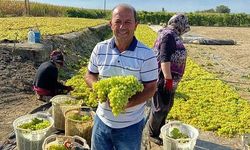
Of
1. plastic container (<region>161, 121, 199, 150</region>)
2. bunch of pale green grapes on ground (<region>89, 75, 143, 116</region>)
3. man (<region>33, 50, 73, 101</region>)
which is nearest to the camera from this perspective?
bunch of pale green grapes on ground (<region>89, 75, 143, 116</region>)

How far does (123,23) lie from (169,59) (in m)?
2.02

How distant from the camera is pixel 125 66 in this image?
3031mm

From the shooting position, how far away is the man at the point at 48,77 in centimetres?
727

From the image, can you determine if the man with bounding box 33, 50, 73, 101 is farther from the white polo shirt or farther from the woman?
the white polo shirt

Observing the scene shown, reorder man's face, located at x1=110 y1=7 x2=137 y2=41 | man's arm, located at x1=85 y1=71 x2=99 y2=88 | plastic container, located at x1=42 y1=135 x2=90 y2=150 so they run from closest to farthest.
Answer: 1. man's face, located at x1=110 y1=7 x2=137 y2=41
2. man's arm, located at x1=85 y1=71 x2=99 y2=88
3. plastic container, located at x1=42 y1=135 x2=90 y2=150

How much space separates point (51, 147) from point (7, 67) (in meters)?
5.55

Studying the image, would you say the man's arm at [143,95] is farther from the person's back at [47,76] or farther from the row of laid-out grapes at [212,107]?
the person's back at [47,76]

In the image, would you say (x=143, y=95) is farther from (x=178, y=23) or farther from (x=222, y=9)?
(x=222, y=9)

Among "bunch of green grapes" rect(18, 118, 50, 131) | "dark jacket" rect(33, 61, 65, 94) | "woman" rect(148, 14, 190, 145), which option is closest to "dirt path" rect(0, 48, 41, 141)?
"dark jacket" rect(33, 61, 65, 94)

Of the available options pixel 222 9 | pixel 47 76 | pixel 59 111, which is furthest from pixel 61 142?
pixel 222 9

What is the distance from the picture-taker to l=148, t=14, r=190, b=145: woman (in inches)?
190

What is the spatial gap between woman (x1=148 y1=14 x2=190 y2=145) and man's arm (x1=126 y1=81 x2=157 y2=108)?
5.93 ft

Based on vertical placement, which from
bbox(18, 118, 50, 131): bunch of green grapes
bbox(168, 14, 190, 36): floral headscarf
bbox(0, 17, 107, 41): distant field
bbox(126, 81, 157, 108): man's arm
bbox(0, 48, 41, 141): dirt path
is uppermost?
bbox(168, 14, 190, 36): floral headscarf

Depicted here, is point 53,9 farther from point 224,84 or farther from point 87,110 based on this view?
point 87,110
